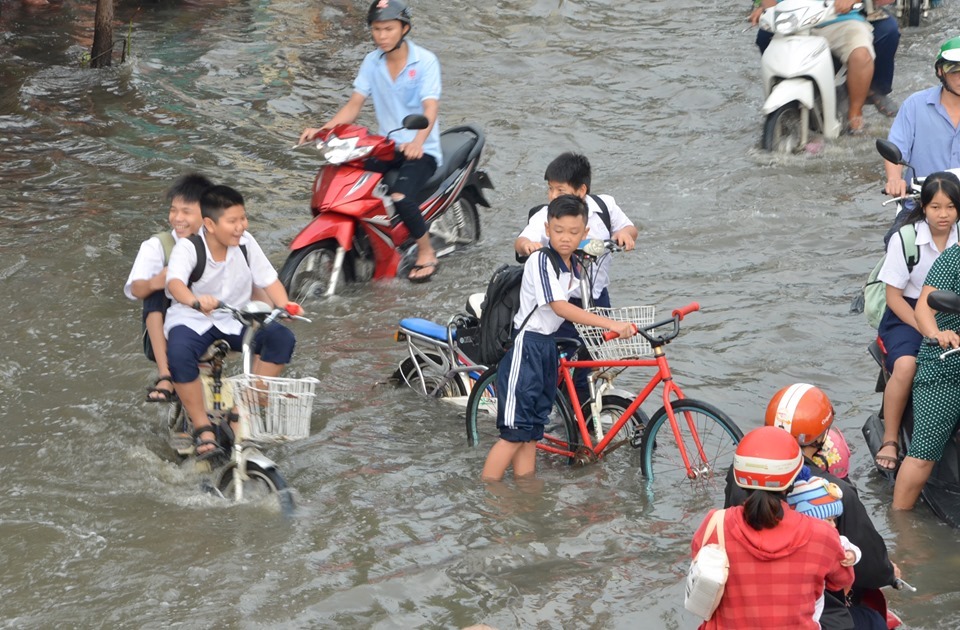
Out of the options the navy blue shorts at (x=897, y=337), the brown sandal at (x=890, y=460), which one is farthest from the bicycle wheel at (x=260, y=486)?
the navy blue shorts at (x=897, y=337)

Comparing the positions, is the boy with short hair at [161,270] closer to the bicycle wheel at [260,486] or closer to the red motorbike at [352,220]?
the bicycle wheel at [260,486]

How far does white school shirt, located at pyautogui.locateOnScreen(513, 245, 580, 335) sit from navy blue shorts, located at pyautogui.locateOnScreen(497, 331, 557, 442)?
59mm

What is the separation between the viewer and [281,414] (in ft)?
18.4

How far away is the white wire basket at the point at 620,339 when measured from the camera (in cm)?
592

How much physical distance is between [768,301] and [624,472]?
2.65 meters

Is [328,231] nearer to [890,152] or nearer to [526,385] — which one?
[526,385]

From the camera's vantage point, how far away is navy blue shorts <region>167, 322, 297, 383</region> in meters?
6.02

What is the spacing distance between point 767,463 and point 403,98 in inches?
228

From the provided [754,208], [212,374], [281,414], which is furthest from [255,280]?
[754,208]

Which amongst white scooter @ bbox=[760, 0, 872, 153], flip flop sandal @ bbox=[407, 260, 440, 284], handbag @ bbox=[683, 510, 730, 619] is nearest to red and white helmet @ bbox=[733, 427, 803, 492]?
handbag @ bbox=[683, 510, 730, 619]

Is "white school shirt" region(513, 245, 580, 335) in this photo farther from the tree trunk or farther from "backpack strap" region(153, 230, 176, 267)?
the tree trunk

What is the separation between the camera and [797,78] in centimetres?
1082

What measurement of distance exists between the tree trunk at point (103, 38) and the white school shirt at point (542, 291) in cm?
983

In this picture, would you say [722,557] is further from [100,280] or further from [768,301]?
[100,280]
